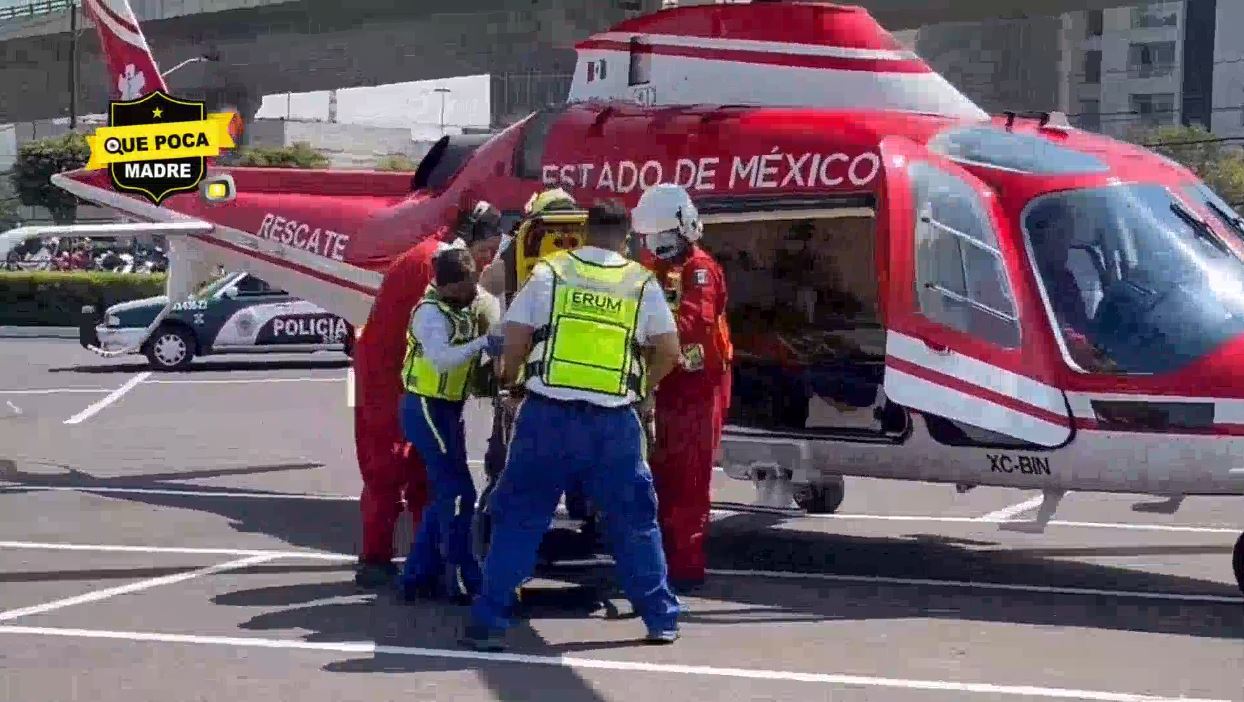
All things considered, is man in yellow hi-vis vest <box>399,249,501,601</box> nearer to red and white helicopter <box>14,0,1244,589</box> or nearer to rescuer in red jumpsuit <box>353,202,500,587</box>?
rescuer in red jumpsuit <box>353,202,500,587</box>

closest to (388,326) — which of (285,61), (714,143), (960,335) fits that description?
(714,143)

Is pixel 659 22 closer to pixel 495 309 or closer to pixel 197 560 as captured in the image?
pixel 495 309

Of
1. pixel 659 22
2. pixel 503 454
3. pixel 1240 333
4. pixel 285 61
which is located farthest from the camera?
pixel 285 61

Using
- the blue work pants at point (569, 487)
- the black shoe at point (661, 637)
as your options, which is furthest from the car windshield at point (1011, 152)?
the black shoe at point (661, 637)

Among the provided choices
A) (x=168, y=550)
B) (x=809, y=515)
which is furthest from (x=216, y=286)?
(x=168, y=550)

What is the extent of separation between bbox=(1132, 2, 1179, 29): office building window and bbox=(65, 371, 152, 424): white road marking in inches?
2483

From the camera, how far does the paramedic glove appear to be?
8.23 m

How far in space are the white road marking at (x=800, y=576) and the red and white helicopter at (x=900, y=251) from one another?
42 centimetres

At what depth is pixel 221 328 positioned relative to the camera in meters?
25.7

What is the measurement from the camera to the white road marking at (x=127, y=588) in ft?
27.4

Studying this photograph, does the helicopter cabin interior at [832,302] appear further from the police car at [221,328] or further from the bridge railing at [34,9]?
the bridge railing at [34,9]

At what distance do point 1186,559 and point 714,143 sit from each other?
342 centimetres

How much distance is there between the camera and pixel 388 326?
366 inches

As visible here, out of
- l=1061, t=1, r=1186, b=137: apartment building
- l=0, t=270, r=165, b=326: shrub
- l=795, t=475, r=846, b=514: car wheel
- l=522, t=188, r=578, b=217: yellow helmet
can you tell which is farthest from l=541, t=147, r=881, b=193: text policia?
l=1061, t=1, r=1186, b=137: apartment building
